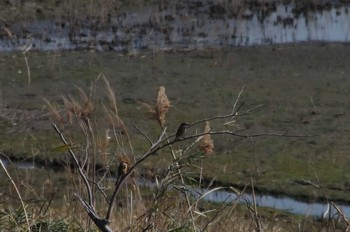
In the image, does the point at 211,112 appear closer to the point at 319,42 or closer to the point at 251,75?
the point at 251,75

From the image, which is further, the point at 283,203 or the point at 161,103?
the point at 283,203

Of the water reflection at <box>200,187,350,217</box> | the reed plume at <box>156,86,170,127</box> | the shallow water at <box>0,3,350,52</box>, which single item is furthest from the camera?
the shallow water at <box>0,3,350,52</box>

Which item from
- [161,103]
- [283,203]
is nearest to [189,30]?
[283,203]

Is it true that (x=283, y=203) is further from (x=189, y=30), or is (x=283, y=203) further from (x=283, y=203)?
(x=189, y=30)

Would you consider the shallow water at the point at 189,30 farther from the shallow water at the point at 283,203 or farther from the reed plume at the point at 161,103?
the reed plume at the point at 161,103

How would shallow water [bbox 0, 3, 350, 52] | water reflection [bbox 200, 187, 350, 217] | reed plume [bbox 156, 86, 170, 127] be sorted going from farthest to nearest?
shallow water [bbox 0, 3, 350, 52]
water reflection [bbox 200, 187, 350, 217]
reed plume [bbox 156, 86, 170, 127]

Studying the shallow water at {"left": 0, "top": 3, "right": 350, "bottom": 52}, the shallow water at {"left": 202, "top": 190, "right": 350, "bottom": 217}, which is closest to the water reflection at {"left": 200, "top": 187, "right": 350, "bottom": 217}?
the shallow water at {"left": 202, "top": 190, "right": 350, "bottom": 217}

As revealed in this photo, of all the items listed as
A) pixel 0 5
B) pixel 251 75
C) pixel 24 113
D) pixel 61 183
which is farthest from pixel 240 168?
pixel 0 5

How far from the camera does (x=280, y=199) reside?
916cm

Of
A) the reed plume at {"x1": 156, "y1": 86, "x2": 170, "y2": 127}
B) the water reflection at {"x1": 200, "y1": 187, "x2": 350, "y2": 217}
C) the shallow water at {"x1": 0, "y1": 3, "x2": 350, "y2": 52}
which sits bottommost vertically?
the water reflection at {"x1": 200, "y1": 187, "x2": 350, "y2": 217}

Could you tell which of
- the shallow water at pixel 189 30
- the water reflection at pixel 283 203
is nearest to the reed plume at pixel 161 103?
the water reflection at pixel 283 203

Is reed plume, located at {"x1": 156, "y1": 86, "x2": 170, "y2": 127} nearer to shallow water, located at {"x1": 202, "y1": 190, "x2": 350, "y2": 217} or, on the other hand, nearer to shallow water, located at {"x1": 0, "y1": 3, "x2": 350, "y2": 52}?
shallow water, located at {"x1": 202, "y1": 190, "x2": 350, "y2": 217}

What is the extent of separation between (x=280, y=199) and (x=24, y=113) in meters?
4.54

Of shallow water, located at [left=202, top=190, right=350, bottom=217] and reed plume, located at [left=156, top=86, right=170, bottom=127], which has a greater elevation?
reed plume, located at [left=156, top=86, right=170, bottom=127]
